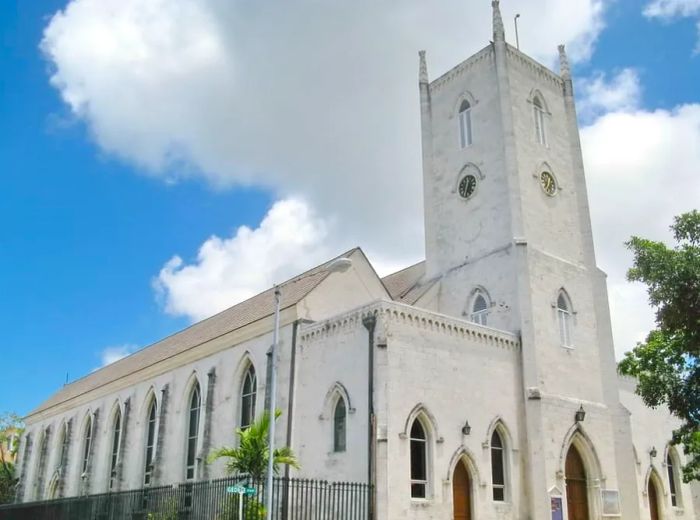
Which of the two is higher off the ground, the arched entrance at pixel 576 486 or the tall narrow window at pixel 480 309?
the tall narrow window at pixel 480 309

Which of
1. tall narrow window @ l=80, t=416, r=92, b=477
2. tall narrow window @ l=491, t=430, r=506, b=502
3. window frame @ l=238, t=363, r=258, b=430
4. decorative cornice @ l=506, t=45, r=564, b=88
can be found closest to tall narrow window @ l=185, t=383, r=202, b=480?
window frame @ l=238, t=363, r=258, b=430

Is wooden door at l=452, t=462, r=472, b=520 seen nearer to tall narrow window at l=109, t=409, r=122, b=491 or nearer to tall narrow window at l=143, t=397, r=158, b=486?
tall narrow window at l=143, t=397, r=158, b=486

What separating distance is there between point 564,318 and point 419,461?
9767 millimetres

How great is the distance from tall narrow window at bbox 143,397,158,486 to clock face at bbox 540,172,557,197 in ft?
71.6

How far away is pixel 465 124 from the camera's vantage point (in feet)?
107

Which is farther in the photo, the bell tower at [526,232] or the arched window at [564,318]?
the arched window at [564,318]

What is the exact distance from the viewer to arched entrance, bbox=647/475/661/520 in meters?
29.9

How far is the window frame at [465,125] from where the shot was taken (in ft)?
105

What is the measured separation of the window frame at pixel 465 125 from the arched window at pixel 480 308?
Answer: 724 cm

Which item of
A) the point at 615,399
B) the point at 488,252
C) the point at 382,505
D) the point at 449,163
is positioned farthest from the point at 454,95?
the point at 382,505

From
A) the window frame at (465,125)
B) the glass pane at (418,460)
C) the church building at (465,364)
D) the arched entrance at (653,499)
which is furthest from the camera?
the window frame at (465,125)

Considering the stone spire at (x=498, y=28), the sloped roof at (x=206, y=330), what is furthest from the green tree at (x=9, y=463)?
the stone spire at (x=498, y=28)

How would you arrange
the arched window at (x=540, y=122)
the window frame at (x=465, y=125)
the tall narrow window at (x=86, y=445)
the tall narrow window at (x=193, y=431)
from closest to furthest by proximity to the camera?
the arched window at (x=540, y=122)
the tall narrow window at (x=193, y=431)
the window frame at (x=465, y=125)
the tall narrow window at (x=86, y=445)

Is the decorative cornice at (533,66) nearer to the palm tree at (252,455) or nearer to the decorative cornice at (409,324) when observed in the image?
the decorative cornice at (409,324)
